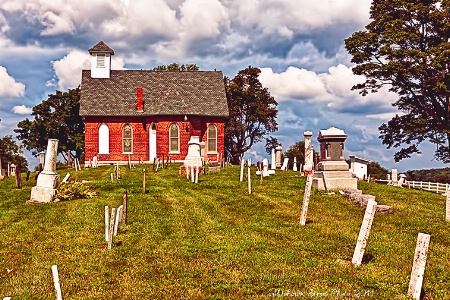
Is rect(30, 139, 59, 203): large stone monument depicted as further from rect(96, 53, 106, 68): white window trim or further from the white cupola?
rect(96, 53, 106, 68): white window trim

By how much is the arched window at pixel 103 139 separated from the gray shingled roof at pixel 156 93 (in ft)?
5.31

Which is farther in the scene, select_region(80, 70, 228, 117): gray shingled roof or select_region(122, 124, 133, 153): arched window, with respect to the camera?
select_region(122, 124, 133, 153): arched window

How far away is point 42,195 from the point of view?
65.0ft

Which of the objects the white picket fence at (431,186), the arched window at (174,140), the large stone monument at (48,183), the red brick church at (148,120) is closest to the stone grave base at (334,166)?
the large stone monument at (48,183)

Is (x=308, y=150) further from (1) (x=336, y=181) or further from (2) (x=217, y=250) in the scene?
(2) (x=217, y=250)

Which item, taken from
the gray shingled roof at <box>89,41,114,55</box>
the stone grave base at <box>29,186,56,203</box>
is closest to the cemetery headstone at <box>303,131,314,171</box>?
the stone grave base at <box>29,186,56,203</box>

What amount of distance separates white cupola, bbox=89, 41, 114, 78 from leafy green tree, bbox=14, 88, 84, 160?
9168mm

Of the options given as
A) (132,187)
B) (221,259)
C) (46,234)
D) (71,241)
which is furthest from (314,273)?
(132,187)

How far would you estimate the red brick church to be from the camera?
159ft

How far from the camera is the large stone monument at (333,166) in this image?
22.3 metres

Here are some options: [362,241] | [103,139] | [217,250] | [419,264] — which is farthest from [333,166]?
[103,139]

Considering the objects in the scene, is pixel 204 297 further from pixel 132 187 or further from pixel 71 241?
pixel 132 187

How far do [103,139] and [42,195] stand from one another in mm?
29935

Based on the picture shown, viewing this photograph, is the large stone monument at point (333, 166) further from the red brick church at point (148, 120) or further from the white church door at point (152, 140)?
the white church door at point (152, 140)
